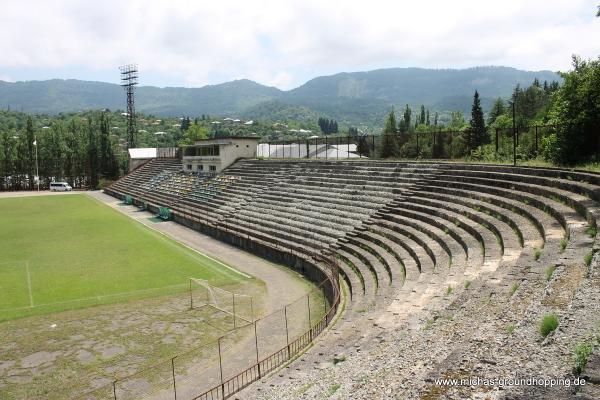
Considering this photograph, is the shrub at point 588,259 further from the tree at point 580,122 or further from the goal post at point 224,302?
the tree at point 580,122

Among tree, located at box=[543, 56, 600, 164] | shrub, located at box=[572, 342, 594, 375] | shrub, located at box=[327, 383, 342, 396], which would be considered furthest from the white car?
shrub, located at box=[572, 342, 594, 375]

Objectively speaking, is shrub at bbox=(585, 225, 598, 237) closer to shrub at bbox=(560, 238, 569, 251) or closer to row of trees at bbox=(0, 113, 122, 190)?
shrub at bbox=(560, 238, 569, 251)

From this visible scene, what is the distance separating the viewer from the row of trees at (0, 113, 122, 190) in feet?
256

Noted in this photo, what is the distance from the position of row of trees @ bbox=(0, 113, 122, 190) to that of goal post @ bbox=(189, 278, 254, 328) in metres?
68.3

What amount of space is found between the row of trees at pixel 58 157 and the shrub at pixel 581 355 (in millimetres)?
83519

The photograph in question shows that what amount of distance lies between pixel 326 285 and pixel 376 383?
11877mm

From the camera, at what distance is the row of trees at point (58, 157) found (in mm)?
78150

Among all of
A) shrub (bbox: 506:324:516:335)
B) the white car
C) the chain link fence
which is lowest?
the chain link fence

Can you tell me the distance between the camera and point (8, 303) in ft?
61.4

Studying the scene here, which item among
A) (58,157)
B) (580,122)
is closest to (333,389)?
(580,122)

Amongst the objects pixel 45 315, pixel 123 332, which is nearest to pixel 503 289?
pixel 123 332

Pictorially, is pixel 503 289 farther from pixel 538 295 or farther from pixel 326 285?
pixel 326 285

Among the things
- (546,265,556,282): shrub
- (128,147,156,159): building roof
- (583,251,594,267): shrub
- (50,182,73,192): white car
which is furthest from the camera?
(50,182,73,192): white car

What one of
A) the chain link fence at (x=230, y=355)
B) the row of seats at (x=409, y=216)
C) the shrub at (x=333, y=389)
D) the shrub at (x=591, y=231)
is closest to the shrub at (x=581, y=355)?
the shrub at (x=333, y=389)
